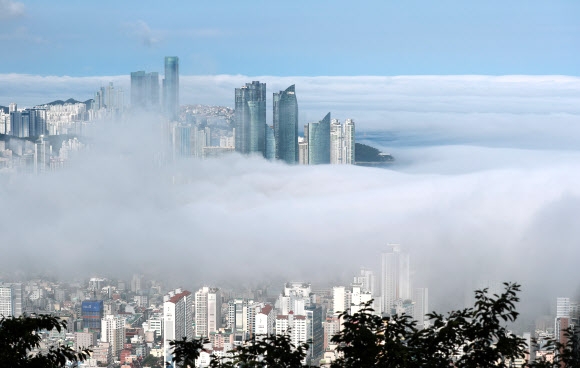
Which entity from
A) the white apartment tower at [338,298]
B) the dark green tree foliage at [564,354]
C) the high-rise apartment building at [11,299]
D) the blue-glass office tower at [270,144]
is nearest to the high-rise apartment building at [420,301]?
the white apartment tower at [338,298]

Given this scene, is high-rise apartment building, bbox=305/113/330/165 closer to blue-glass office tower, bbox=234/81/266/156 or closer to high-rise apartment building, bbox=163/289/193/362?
blue-glass office tower, bbox=234/81/266/156

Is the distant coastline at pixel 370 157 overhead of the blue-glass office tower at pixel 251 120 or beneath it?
beneath

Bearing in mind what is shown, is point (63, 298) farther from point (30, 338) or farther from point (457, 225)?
point (30, 338)

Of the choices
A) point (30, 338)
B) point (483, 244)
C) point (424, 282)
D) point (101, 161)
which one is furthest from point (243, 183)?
point (30, 338)

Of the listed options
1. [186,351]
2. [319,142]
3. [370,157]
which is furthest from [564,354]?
[370,157]

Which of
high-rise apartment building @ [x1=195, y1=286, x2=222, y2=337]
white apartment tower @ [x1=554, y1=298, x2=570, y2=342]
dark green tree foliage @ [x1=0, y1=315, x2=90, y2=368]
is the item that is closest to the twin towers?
high-rise apartment building @ [x1=195, y1=286, x2=222, y2=337]

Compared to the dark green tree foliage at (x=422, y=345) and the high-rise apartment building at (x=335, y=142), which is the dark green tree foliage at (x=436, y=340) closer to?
the dark green tree foliage at (x=422, y=345)

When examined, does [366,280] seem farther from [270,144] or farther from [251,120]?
[251,120]
